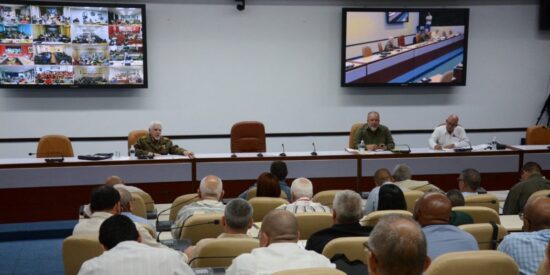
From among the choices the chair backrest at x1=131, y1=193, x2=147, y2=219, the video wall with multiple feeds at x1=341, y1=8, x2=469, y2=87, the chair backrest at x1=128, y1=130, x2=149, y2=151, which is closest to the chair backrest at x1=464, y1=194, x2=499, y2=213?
the chair backrest at x1=131, y1=193, x2=147, y2=219

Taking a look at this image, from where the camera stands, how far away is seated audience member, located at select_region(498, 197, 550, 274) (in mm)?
3047

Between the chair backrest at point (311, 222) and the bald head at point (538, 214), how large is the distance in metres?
1.26

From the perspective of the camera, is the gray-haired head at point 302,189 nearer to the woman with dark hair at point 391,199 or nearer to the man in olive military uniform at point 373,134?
the woman with dark hair at point 391,199

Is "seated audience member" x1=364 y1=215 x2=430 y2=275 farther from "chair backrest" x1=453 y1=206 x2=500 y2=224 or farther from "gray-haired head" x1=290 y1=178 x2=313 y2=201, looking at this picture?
"gray-haired head" x1=290 y1=178 x2=313 y2=201

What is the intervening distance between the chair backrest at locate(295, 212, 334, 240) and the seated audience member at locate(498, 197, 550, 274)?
3.95 feet

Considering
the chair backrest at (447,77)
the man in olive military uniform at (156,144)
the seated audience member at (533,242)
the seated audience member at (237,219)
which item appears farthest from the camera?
the chair backrest at (447,77)

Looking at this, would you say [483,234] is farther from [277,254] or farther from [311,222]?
[277,254]

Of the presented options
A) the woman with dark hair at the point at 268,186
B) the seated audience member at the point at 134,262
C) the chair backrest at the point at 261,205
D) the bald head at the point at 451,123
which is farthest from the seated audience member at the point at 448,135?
the seated audience member at the point at 134,262

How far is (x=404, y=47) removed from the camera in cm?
963

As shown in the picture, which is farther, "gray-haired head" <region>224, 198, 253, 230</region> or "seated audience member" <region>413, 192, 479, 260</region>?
"gray-haired head" <region>224, 198, 253, 230</region>

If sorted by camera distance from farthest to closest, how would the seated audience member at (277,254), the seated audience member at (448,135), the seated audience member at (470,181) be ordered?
the seated audience member at (448,135), the seated audience member at (470,181), the seated audience member at (277,254)

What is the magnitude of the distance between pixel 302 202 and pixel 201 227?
0.85 metres

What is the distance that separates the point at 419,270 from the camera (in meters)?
1.75

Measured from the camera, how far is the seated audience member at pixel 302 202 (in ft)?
14.2
